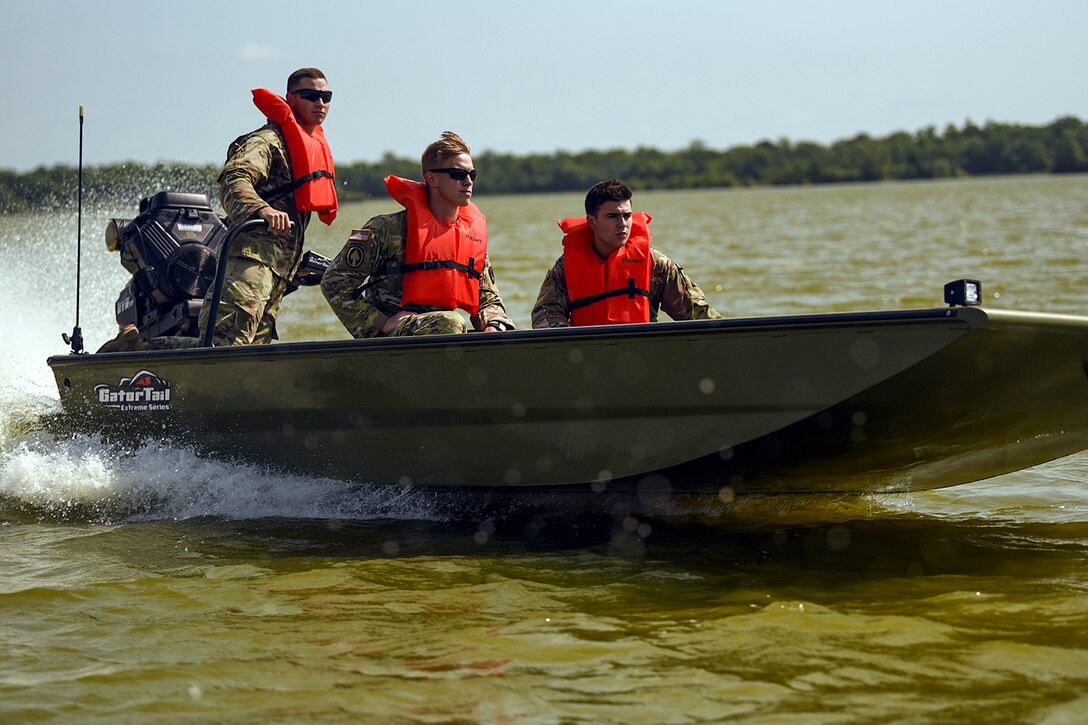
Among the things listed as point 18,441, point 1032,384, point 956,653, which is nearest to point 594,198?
point 1032,384

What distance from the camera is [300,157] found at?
595 cm

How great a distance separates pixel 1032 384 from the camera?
13.7 feet

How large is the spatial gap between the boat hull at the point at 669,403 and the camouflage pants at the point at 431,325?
0.21 m

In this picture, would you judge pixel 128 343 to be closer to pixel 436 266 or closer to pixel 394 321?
pixel 394 321

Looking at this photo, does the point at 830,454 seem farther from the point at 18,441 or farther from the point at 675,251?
the point at 675,251

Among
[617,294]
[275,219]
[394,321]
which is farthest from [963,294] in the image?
[275,219]

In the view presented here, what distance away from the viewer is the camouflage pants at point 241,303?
18.5 feet

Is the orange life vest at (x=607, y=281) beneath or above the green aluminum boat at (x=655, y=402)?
above

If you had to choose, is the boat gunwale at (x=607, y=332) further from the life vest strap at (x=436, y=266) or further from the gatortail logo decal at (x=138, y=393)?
the life vest strap at (x=436, y=266)

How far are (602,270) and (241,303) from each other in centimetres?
181

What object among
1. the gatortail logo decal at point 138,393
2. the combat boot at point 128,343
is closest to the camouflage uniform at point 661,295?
the gatortail logo decal at point 138,393

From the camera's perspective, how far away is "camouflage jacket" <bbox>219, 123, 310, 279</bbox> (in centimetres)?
567

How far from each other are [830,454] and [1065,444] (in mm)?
966

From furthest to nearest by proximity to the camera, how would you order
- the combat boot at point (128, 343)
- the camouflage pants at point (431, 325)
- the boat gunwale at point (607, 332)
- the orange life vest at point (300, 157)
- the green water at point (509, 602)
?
the combat boot at point (128, 343)
the orange life vest at point (300, 157)
the camouflage pants at point (431, 325)
the boat gunwale at point (607, 332)
the green water at point (509, 602)
